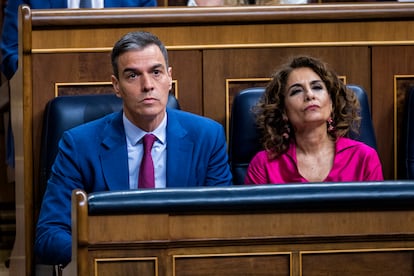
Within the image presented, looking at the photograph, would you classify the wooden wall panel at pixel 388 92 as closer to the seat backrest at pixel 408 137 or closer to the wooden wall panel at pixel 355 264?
the seat backrest at pixel 408 137

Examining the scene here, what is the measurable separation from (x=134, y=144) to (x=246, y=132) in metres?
0.32

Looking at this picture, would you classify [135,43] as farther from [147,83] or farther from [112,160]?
[112,160]

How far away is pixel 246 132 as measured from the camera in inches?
88.1

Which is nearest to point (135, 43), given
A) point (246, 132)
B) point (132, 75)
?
point (132, 75)

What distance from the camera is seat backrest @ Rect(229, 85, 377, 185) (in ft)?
7.33

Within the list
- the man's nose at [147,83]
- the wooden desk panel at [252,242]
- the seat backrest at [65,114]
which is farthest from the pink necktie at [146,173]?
the wooden desk panel at [252,242]

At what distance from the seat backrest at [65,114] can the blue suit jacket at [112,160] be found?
12 cm

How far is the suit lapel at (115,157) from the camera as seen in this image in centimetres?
198

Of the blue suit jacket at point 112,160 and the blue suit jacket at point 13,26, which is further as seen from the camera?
the blue suit jacket at point 13,26

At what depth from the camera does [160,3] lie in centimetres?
345

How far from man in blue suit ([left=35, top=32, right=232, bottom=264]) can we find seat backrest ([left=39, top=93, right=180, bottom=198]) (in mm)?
116

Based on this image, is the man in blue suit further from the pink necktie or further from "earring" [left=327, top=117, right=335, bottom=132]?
"earring" [left=327, top=117, right=335, bottom=132]

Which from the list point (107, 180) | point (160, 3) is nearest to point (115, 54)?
point (107, 180)

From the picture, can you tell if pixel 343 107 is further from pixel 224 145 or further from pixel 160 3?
pixel 160 3
